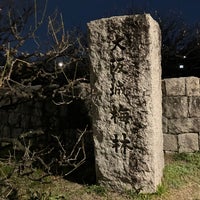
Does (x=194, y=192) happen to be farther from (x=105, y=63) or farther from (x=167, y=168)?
(x=105, y=63)

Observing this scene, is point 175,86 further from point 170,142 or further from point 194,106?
point 170,142

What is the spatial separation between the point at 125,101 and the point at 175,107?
1.67 m

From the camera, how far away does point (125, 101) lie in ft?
14.7

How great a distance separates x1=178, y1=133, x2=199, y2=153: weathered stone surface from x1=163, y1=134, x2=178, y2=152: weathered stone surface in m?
0.06

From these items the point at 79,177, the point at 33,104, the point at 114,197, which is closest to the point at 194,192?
the point at 114,197

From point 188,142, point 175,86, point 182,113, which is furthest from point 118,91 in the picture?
point 188,142

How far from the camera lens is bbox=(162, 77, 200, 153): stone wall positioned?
5879 mm

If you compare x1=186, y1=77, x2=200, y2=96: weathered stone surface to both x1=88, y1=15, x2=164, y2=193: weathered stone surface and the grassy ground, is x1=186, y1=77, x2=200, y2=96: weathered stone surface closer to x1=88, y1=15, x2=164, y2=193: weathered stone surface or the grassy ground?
the grassy ground

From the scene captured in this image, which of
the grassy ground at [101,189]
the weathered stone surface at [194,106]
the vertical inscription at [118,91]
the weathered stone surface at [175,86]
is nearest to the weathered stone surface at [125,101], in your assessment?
the vertical inscription at [118,91]

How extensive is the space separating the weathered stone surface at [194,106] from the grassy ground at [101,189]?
2.98ft

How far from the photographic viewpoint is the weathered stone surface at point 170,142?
5.92 m

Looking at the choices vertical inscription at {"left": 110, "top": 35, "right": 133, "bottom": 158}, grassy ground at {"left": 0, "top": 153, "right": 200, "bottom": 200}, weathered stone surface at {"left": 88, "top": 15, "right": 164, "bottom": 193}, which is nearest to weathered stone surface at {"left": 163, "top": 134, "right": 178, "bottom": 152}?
grassy ground at {"left": 0, "top": 153, "right": 200, "bottom": 200}

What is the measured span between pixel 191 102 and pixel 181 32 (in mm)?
6104

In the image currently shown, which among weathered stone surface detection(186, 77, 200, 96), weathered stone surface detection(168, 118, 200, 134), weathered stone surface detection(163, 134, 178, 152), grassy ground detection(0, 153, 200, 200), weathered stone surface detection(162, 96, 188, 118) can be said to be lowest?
grassy ground detection(0, 153, 200, 200)
